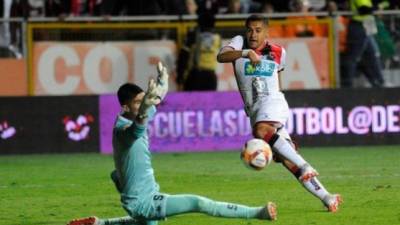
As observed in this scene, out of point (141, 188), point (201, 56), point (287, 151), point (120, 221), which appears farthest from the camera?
point (201, 56)

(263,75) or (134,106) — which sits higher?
(134,106)

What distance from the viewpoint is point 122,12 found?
76.1 feet

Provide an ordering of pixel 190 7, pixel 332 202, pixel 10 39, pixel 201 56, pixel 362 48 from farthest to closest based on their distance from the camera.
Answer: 1. pixel 190 7
2. pixel 362 48
3. pixel 201 56
4. pixel 10 39
5. pixel 332 202

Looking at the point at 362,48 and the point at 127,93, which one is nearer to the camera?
the point at 127,93

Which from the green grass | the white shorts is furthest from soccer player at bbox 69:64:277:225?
the white shorts

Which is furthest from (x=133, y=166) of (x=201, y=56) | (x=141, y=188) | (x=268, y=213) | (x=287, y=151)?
(x=201, y=56)

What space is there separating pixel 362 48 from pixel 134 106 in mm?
12811

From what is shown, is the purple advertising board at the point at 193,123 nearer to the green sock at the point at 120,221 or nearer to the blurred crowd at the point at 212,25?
the blurred crowd at the point at 212,25

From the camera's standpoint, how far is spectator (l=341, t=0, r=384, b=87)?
22.3m

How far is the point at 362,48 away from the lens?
22.4 metres

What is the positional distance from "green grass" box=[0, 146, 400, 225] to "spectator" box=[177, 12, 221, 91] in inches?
66.7

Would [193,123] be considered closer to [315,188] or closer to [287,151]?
[287,151]

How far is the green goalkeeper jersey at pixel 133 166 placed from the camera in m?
10.1

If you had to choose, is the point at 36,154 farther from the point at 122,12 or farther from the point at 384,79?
the point at 384,79
